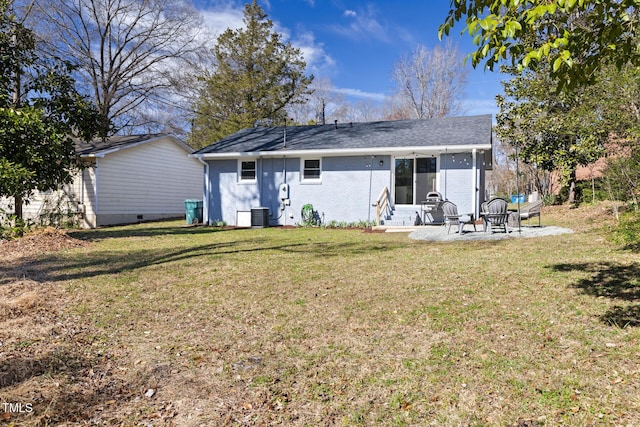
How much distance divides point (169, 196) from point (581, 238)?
18430 mm

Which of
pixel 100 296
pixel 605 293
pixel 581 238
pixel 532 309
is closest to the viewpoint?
pixel 532 309

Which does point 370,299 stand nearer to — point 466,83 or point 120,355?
point 120,355

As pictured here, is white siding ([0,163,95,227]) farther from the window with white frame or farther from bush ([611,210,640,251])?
bush ([611,210,640,251])

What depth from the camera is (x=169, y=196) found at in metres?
21.0

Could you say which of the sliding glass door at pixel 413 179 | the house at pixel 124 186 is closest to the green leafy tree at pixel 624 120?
the sliding glass door at pixel 413 179

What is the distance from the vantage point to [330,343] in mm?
3650

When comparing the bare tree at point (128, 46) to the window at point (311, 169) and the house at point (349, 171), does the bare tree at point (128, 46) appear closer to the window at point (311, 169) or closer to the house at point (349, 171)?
the house at point (349, 171)

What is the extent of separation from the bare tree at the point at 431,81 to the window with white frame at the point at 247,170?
20.2m

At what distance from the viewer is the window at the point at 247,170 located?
1570 cm

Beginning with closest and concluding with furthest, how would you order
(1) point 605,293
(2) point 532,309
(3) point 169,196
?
(2) point 532,309 < (1) point 605,293 < (3) point 169,196

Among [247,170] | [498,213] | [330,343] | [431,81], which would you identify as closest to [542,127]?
[498,213]

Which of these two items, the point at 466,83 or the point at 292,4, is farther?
the point at 466,83

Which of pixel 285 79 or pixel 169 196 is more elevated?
pixel 285 79

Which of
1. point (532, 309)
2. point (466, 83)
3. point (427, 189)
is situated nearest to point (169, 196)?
point (427, 189)
